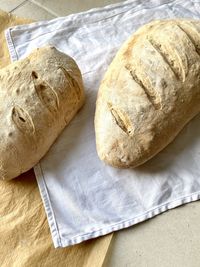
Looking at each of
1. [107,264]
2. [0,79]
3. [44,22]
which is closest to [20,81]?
[0,79]

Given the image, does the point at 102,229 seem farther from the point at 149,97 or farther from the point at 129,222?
the point at 149,97

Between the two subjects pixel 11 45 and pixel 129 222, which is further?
pixel 11 45

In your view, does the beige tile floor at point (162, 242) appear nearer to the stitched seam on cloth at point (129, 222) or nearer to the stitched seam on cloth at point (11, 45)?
the stitched seam on cloth at point (129, 222)

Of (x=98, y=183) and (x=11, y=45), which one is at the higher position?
(x=11, y=45)

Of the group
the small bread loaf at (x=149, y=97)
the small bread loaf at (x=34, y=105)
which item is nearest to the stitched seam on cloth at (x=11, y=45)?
the small bread loaf at (x=34, y=105)

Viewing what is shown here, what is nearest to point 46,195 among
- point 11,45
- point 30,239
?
point 30,239

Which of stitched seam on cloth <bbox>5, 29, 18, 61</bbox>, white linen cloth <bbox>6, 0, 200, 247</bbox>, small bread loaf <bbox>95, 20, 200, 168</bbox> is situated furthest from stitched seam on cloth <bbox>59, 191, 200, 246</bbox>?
stitched seam on cloth <bbox>5, 29, 18, 61</bbox>
